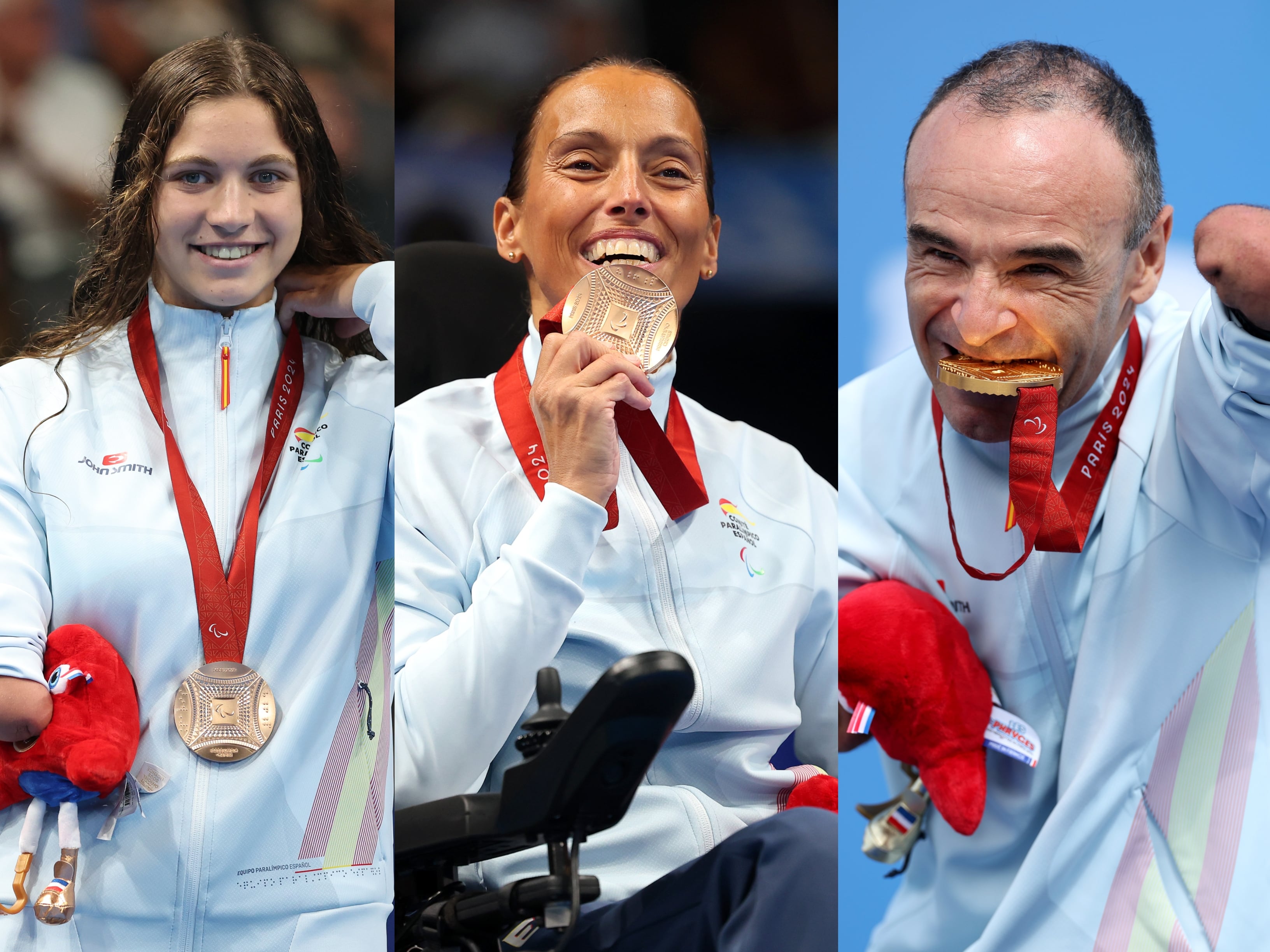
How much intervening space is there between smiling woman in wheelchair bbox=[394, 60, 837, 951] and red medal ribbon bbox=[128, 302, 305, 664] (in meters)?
0.27

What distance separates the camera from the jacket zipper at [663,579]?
7.70ft

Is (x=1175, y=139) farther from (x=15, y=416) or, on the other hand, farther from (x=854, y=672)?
(x=15, y=416)

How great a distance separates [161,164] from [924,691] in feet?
5.67

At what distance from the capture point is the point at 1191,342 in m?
2.53

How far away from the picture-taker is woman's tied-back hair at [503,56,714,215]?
2.36 meters

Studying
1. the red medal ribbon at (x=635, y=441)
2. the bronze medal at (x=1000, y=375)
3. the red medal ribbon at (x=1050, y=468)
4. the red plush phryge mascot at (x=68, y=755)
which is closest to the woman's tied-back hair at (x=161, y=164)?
the red medal ribbon at (x=635, y=441)

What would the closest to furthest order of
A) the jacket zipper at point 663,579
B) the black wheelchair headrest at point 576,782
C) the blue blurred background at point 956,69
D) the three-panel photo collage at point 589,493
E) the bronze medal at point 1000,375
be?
the black wheelchair headrest at point 576,782 < the three-panel photo collage at point 589,493 < the jacket zipper at point 663,579 < the bronze medal at point 1000,375 < the blue blurred background at point 956,69

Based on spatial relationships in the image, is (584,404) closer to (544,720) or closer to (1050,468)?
(544,720)

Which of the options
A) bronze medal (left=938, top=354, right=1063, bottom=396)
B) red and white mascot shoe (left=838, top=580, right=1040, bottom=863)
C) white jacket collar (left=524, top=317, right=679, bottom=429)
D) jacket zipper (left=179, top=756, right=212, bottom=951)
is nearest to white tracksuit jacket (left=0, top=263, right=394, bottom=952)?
jacket zipper (left=179, top=756, right=212, bottom=951)

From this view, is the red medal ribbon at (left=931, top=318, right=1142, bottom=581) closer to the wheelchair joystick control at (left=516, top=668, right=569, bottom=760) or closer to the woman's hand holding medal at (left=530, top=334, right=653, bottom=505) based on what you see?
the woman's hand holding medal at (left=530, top=334, right=653, bottom=505)

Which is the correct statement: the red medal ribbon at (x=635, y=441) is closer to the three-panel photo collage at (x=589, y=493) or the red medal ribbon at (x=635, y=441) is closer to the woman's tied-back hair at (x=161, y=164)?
the three-panel photo collage at (x=589, y=493)

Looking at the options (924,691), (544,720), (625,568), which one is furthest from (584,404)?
(924,691)

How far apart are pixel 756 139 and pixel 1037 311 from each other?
2.12 feet

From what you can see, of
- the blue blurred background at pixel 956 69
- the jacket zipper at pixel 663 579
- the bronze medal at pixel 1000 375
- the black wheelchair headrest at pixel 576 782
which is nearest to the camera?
the black wheelchair headrest at pixel 576 782
